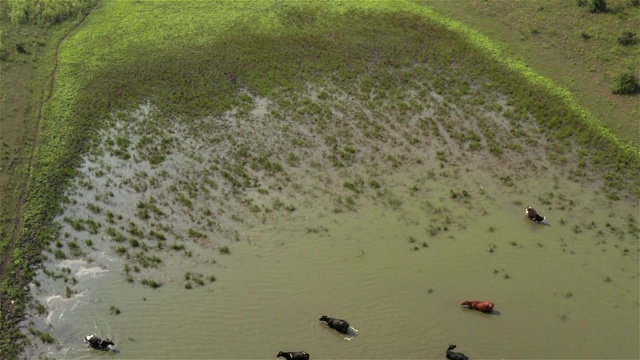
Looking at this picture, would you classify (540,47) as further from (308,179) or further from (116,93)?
(116,93)

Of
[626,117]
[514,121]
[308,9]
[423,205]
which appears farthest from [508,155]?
[308,9]

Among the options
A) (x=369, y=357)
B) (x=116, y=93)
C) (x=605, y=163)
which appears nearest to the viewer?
(x=369, y=357)

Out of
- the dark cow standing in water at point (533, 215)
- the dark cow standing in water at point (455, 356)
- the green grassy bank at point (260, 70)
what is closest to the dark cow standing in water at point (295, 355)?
the dark cow standing in water at point (455, 356)

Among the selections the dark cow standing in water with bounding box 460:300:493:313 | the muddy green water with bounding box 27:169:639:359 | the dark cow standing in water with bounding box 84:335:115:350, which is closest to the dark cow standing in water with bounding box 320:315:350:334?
the muddy green water with bounding box 27:169:639:359

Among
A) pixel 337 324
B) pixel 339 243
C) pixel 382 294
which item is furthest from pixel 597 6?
pixel 337 324

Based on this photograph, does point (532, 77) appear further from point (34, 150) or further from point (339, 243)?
point (34, 150)

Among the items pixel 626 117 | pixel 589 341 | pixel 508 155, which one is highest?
pixel 626 117

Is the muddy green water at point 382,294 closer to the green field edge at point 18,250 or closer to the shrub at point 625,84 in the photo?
the green field edge at point 18,250

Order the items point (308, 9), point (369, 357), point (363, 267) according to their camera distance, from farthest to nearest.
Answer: point (308, 9) → point (363, 267) → point (369, 357)
